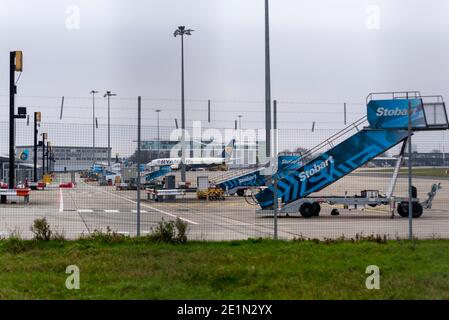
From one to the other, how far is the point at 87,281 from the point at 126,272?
78 cm

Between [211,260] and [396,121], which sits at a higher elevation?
[396,121]

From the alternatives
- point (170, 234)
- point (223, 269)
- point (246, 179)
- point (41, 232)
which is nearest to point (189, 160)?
point (246, 179)

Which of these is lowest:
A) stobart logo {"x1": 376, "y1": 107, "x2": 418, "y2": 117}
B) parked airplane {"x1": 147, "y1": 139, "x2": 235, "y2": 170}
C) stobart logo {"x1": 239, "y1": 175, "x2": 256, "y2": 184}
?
stobart logo {"x1": 239, "y1": 175, "x2": 256, "y2": 184}

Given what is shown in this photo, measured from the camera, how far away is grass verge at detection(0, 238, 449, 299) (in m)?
8.64

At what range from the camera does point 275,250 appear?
12.2 m

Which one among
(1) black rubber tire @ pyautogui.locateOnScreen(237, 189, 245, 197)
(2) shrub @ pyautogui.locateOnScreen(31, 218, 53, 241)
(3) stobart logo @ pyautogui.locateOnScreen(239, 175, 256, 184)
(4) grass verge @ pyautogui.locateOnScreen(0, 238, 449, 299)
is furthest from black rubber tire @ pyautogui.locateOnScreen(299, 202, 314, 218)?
(1) black rubber tire @ pyautogui.locateOnScreen(237, 189, 245, 197)

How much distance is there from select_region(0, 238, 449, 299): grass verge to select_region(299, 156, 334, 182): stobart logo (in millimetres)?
11630

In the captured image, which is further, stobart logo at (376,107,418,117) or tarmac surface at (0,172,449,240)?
stobart logo at (376,107,418,117)

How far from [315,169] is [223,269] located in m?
15.7

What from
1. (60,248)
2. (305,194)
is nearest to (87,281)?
(60,248)

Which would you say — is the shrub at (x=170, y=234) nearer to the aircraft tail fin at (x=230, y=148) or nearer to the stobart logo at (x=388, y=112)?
the aircraft tail fin at (x=230, y=148)

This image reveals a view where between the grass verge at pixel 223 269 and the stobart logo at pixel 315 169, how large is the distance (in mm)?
11630

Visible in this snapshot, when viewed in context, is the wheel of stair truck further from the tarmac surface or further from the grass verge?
the grass verge
